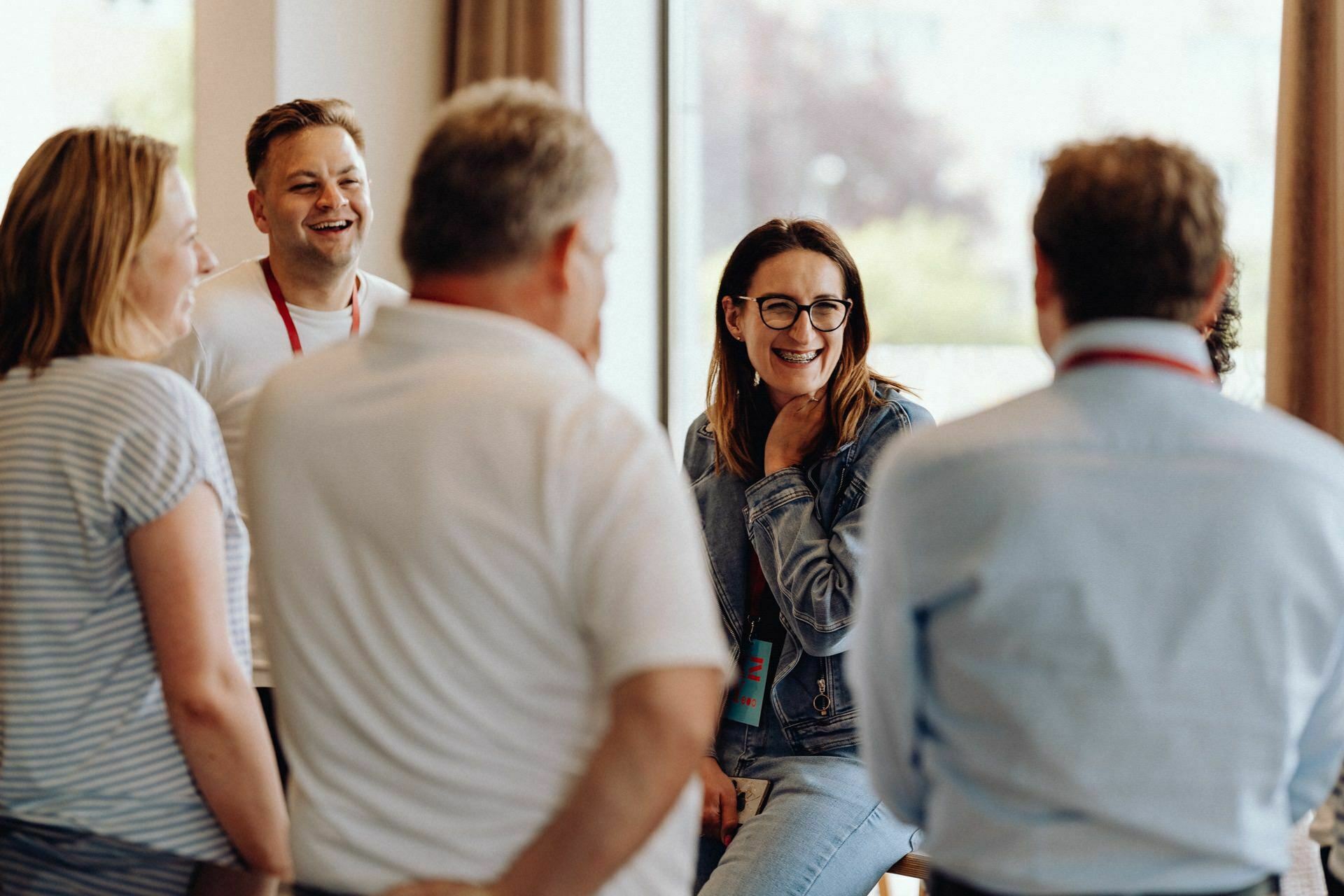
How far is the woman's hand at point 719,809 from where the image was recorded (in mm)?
2221

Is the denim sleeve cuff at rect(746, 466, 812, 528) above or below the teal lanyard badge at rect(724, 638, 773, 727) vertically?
above

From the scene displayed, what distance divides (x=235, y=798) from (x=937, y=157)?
3.09 m

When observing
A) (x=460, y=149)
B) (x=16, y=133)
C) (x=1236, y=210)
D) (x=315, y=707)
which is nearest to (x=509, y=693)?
(x=315, y=707)

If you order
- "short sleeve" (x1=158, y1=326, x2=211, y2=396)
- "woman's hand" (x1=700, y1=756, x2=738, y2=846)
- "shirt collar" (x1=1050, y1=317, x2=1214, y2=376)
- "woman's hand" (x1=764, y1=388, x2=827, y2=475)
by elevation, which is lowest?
"woman's hand" (x1=700, y1=756, x2=738, y2=846)

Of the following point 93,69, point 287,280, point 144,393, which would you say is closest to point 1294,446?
point 144,393

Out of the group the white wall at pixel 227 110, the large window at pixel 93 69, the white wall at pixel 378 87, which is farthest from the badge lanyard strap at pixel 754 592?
the large window at pixel 93 69

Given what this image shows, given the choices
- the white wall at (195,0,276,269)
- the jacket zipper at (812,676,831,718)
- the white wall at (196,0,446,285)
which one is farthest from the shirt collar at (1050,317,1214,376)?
the white wall at (195,0,276,269)

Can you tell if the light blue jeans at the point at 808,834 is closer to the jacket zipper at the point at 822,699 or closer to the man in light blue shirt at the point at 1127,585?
the jacket zipper at the point at 822,699

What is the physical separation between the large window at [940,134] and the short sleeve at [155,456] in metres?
2.66

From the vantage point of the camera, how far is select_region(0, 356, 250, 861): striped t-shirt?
4.58ft

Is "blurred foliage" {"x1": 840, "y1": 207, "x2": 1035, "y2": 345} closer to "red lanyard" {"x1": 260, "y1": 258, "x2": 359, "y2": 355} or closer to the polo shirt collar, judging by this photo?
"red lanyard" {"x1": 260, "y1": 258, "x2": 359, "y2": 355}

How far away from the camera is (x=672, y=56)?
4219 millimetres

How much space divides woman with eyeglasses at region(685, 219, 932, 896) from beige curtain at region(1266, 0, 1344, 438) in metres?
1.06

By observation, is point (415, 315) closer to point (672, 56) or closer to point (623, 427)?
point (623, 427)
